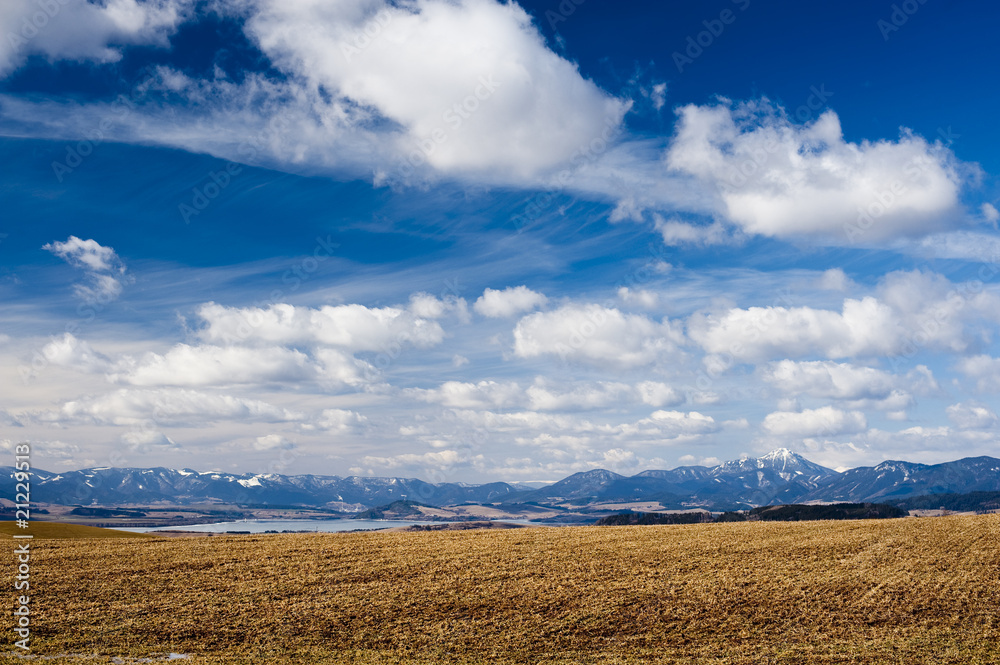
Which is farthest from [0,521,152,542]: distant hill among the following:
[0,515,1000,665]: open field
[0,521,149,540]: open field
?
[0,515,1000,665]: open field

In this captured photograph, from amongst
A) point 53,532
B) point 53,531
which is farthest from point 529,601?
point 53,531

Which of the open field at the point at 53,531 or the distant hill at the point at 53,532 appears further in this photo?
the open field at the point at 53,531

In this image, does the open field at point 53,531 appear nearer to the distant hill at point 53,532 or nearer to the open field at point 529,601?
the distant hill at point 53,532

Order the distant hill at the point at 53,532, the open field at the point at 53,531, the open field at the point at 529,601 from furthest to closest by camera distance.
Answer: the open field at the point at 53,531
the distant hill at the point at 53,532
the open field at the point at 529,601

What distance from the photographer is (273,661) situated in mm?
25078

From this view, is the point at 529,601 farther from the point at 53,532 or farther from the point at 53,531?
the point at 53,531

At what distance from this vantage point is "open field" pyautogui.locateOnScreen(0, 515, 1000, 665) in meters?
26.3

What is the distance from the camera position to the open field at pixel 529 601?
26344mm

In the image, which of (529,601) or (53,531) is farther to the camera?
(53,531)

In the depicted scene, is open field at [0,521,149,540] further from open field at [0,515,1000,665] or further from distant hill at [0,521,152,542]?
open field at [0,515,1000,665]

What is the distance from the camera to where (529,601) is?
31656 mm

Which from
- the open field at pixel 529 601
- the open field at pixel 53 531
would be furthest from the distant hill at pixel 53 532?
the open field at pixel 529 601

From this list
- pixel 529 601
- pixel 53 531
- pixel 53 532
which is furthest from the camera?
pixel 53 531

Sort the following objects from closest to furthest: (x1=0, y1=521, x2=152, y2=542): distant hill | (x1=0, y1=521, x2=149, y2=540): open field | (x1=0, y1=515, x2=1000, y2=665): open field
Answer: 1. (x1=0, y1=515, x2=1000, y2=665): open field
2. (x1=0, y1=521, x2=152, y2=542): distant hill
3. (x1=0, y1=521, x2=149, y2=540): open field
